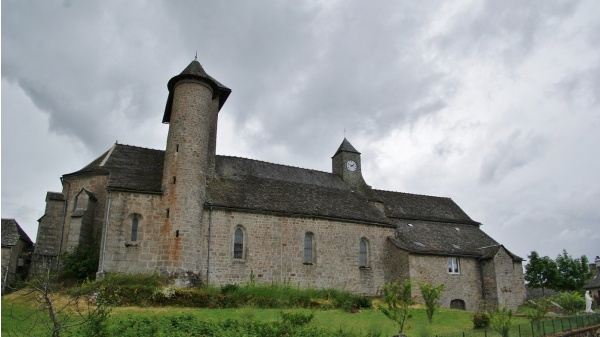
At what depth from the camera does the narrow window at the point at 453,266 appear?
3275 centimetres

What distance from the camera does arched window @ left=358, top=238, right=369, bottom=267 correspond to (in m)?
31.9

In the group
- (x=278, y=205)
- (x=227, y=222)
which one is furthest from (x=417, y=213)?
(x=227, y=222)

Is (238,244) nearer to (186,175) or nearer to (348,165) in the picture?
(186,175)

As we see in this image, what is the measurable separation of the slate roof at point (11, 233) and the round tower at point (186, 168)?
456 inches

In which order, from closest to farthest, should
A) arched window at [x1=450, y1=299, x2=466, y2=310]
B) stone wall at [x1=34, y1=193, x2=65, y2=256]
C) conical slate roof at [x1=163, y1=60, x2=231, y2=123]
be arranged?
stone wall at [x1=34, y1=193, x2=65, y2=256], conical slate roof at [x1=163, y1=60, x2=231, y2=123], arched window at [x1=450, y1=299, x2=466, y2=310]

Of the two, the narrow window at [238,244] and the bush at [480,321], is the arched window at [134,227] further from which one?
the bush at [480,321]

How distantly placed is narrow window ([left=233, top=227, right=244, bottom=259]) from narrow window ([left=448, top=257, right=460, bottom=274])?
49.0ft

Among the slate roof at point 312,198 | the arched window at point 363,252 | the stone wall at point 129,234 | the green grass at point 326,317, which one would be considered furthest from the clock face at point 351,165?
the stone wall at point 129,234

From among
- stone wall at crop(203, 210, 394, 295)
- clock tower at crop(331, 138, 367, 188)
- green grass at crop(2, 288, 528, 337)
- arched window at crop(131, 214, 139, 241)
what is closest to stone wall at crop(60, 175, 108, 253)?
arched window at crop(131, 214, 139, 241)

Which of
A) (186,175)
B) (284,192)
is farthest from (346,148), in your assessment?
(186,175)

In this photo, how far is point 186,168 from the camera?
27266 millimetres

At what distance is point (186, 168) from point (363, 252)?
13499 millimetres

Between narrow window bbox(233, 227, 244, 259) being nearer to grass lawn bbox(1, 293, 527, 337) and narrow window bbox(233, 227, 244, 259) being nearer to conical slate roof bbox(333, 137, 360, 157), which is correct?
grass lawn bbox(1, 293, 527, 337)

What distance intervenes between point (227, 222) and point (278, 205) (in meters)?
3.78
